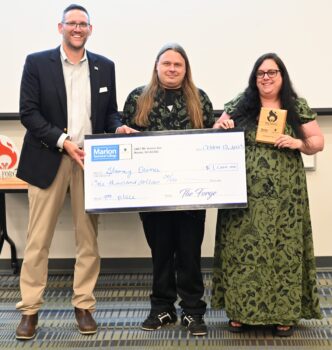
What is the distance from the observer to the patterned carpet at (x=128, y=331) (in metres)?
2.65

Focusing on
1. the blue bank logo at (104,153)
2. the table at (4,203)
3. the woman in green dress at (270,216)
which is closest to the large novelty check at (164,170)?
the blue bank logo at (104,153)

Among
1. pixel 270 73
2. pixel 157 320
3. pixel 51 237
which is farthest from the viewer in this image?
pixel 157 320

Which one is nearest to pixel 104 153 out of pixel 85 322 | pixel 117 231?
pixel 85 322

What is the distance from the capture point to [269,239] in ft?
8.43

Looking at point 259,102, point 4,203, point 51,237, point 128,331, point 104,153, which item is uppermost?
point 259,102

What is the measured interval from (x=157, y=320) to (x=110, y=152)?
101cm

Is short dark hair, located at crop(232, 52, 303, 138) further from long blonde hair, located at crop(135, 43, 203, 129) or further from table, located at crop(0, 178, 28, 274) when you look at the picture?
table, located at crop(0, 178, 28, 274)

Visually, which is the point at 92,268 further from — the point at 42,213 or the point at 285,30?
the point at 285,30

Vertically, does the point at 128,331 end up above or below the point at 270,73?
below

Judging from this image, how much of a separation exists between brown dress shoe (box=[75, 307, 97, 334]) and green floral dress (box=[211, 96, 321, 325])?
766 millimetres

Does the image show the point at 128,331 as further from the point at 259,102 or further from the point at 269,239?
the point at 259,102

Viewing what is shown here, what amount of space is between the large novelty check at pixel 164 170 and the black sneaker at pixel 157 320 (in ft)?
2.27

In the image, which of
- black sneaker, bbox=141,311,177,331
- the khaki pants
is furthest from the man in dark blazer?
black sneaker, bbox=141,311,177,331

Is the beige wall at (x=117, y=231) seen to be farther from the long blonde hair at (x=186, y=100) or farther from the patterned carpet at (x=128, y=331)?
the long blonde hair at (x=186, y=100)
